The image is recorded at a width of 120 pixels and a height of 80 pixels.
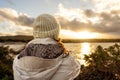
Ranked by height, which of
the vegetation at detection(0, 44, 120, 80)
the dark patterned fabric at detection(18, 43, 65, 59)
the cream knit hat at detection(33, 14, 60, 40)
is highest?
the cream knit hat at detection(33, 14, 60, 40)

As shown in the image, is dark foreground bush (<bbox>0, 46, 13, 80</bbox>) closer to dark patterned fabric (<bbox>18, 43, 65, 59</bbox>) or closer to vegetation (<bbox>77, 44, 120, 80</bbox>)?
vegetation (<bbox>77, 44, 120, 80</bbox>)

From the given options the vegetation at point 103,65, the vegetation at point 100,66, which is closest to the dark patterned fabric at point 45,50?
the vegetation at point 100,66

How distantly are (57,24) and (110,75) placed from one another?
4963 mm

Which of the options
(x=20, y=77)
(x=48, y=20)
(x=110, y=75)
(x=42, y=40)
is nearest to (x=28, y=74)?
(x=20, y=77)

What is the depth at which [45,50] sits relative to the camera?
3963mm

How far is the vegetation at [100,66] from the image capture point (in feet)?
28.5

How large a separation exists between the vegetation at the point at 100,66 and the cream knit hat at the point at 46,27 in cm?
402

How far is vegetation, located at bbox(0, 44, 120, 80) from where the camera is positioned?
28.5 feet

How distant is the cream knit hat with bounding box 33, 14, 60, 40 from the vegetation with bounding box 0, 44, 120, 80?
4019mm

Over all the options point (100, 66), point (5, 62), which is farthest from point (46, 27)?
point (5, 62)

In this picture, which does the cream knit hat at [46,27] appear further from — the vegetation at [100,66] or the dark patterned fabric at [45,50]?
the vegetation at [100,66]

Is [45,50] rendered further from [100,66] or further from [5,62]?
[5,62]

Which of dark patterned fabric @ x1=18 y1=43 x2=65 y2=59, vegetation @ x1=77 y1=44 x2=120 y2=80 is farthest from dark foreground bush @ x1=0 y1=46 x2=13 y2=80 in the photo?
dark patterned fabric @ x1=18 y1=43 x2=65 y2=59

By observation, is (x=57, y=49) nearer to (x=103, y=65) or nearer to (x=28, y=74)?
(x=28, y=74)
